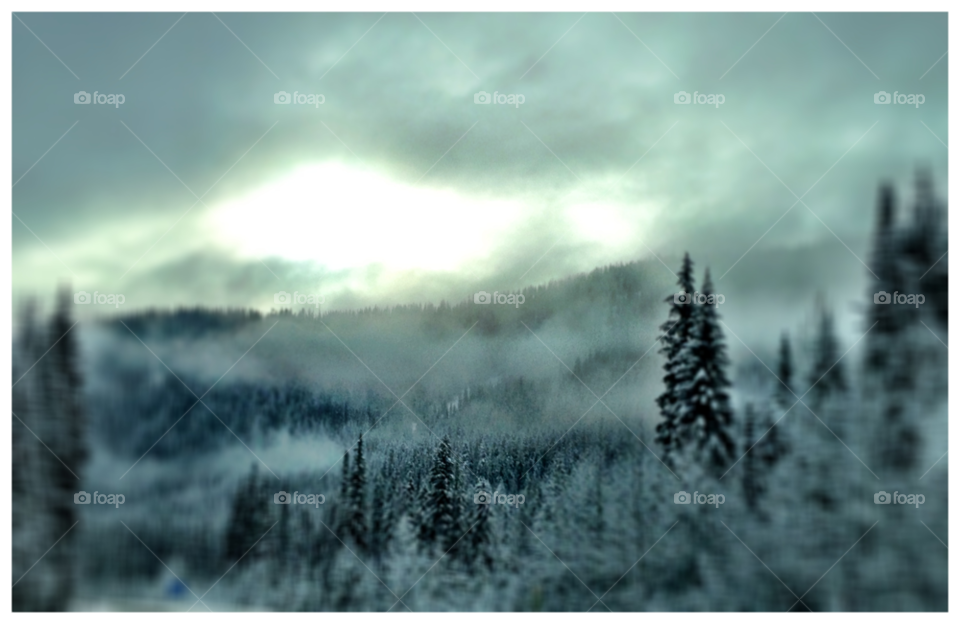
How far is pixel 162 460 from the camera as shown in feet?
19.1

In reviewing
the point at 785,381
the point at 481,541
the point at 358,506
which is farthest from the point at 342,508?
the point at 785,381

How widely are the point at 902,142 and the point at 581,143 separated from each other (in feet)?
9.78

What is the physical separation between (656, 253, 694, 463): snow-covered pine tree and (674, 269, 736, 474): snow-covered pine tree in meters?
0.04

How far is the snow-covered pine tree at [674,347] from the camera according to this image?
567 centimetres

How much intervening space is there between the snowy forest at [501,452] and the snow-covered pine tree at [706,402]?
0.02 meters

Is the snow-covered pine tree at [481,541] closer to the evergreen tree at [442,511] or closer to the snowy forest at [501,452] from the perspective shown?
the snowy forest at [501,452]

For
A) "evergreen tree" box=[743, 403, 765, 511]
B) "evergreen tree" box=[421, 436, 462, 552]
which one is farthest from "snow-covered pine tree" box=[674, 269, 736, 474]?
"evergreen tree" box=[421, 436, 462, 552]

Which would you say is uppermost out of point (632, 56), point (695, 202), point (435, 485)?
point (632, 56)

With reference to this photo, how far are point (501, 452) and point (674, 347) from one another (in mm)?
1886

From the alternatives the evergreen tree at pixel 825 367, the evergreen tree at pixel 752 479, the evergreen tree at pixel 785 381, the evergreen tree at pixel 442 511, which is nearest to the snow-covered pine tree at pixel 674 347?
the evergreen tree at pixel 752 479

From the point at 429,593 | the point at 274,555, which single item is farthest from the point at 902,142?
the point at 274,555

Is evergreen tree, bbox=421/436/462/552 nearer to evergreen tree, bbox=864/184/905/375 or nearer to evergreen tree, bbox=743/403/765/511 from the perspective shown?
evergreen tree, bbox=743/403/765/511

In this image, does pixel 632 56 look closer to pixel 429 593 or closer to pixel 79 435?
pixel 429 593

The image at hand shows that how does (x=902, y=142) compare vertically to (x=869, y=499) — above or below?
above
